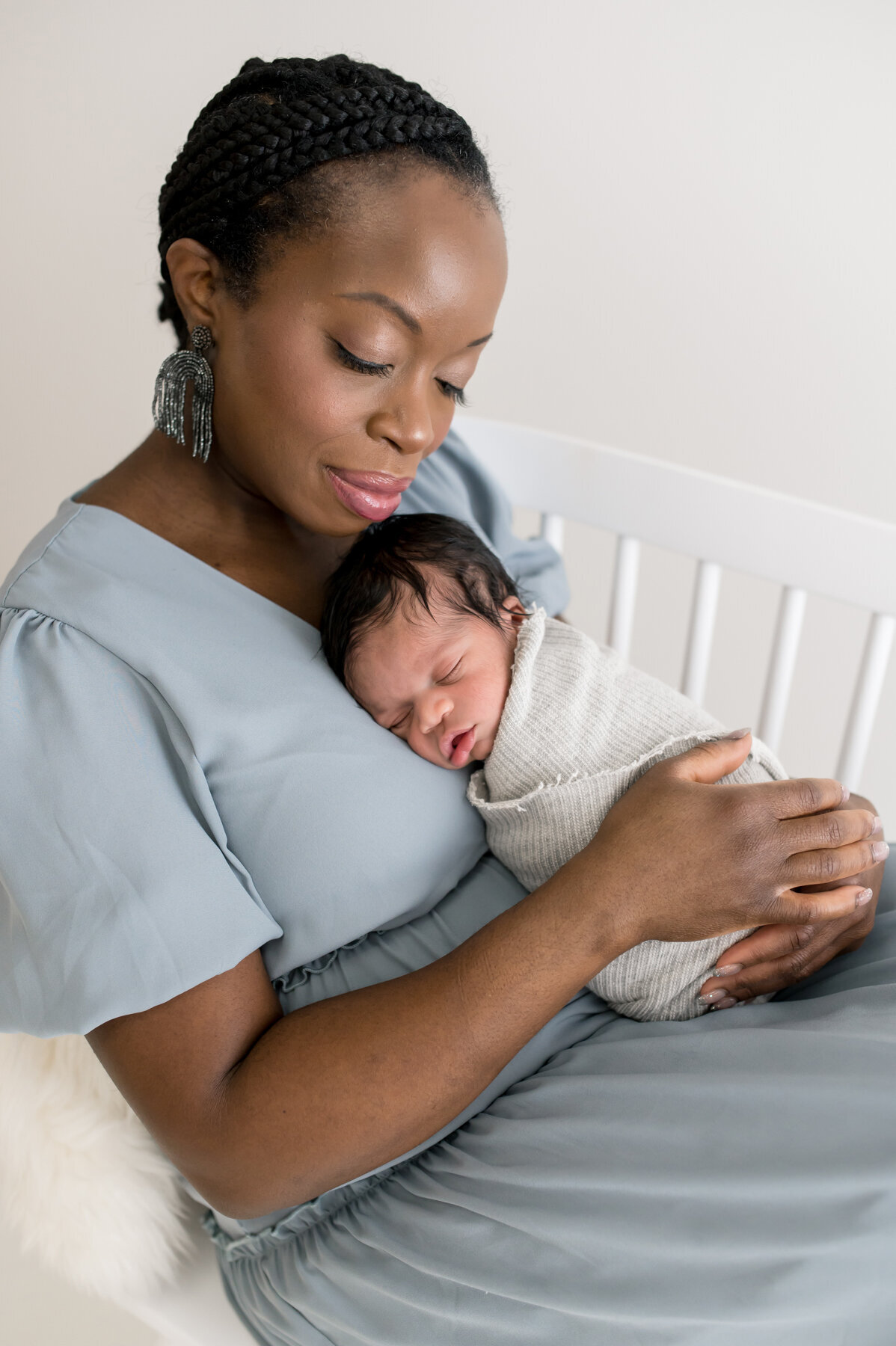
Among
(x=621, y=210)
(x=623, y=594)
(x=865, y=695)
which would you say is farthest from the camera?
(x=621, y=210)

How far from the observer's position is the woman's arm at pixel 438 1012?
0.90 meters

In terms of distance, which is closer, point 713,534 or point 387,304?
point 387,304

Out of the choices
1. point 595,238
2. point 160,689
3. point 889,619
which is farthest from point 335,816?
point 595,238

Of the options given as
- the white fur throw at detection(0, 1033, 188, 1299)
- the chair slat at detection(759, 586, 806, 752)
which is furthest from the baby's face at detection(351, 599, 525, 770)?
the chair slat at detection(759, 586, 806, 752)

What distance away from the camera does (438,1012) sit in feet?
3.03

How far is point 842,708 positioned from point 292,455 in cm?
142

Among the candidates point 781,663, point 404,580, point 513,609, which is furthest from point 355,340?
point 781,663

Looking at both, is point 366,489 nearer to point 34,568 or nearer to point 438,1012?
point 34,568

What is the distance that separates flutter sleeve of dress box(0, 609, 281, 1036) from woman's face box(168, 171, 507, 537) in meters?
0.28

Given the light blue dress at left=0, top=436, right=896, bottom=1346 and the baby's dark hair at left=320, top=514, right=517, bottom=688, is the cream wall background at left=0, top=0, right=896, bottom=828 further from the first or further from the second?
the light blue dress at left=0, top=436, right=896, bottom=1346

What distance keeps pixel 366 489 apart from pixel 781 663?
749mm

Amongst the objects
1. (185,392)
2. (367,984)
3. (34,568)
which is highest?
(185,392)

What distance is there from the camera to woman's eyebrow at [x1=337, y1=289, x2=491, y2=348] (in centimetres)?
96

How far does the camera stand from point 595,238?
183 cm
